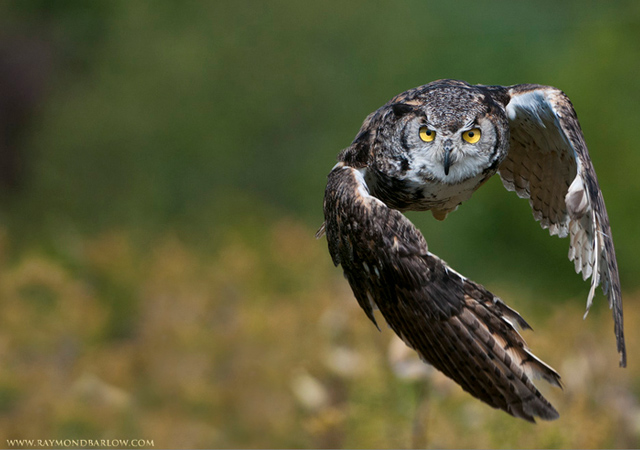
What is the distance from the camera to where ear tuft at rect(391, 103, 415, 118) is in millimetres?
2611

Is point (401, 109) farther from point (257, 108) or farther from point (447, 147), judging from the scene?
Result: point (257, 108)

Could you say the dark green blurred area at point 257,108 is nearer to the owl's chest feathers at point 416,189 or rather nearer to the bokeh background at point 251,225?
the bokeh background at point 251,225

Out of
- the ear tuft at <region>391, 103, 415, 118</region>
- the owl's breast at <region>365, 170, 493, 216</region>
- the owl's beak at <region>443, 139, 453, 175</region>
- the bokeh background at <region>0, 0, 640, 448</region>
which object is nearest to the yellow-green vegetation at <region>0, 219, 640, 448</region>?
the bokeh background at <region>0, 0, 640, 448</region>

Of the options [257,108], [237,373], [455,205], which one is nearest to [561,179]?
[455,205]

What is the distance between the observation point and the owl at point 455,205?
2.25 meters

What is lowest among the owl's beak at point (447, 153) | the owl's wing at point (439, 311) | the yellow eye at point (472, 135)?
the owl's wing at point (439, 311)

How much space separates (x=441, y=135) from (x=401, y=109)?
16 centimetres

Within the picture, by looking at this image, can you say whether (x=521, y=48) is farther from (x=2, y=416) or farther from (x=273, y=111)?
(x=2, y=416)

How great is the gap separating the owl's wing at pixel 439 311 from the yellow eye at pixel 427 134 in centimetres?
30

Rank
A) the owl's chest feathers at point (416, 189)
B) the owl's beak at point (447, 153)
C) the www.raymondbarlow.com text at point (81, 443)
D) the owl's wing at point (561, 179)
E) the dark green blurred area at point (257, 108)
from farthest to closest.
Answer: the dark green blurred area at point (257, 108), the www.raymondbarlow.com text at point (81, 443), the owl's chest feathers at point (416, 189), the owl's beak at point (447, 153), the owl's wing at point (561, 179)

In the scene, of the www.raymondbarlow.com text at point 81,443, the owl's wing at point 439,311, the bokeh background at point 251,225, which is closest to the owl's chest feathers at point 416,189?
the owl's wing at point 439,311

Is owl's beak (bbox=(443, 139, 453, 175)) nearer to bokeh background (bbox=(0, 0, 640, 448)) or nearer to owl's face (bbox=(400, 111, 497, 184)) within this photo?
owl's face (bbox=(400, 111, 497, 184))

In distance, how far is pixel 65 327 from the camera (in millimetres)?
6441

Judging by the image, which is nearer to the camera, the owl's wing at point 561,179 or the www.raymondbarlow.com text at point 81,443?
the owl's wing at point 561,179
